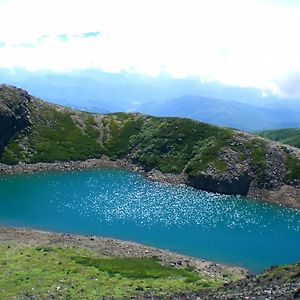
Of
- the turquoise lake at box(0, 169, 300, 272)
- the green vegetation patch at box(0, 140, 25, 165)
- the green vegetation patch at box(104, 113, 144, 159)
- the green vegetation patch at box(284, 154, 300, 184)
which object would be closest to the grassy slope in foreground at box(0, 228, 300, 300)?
the turquoise lake at box(0, 169, 300, 272)

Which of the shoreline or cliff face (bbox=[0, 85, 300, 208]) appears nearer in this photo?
the shoreline

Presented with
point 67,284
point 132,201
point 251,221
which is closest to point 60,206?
point 132,201

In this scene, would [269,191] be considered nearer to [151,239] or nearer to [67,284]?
[151,239]

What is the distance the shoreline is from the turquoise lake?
443 cm

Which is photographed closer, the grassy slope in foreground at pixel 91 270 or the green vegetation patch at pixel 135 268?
the grassy slope in foreground at pixel 91 270

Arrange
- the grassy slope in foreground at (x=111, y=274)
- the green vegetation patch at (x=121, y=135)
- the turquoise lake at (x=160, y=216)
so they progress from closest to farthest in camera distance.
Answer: the grassy slope in foreground at (x=111, y=274), the turquoise lake at (x=160, y=216), the green vegetation patch at (x=121, y=135)

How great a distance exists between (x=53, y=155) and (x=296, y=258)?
99970mm

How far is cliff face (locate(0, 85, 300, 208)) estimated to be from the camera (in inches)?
5733

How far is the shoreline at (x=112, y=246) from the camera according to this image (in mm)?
80125

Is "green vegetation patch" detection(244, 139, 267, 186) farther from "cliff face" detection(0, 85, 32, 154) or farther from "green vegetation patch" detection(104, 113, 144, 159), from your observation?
"cliff face" detection(0, 85, 32, 154)

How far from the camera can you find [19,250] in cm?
7850

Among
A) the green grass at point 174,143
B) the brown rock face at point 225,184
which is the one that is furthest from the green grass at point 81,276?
the green grass at point 174,143

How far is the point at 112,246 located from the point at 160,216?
86.0 feet

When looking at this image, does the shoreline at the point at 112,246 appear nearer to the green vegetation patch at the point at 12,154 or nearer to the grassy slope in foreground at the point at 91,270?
the grassy slope in foreground at the point at 91,270
